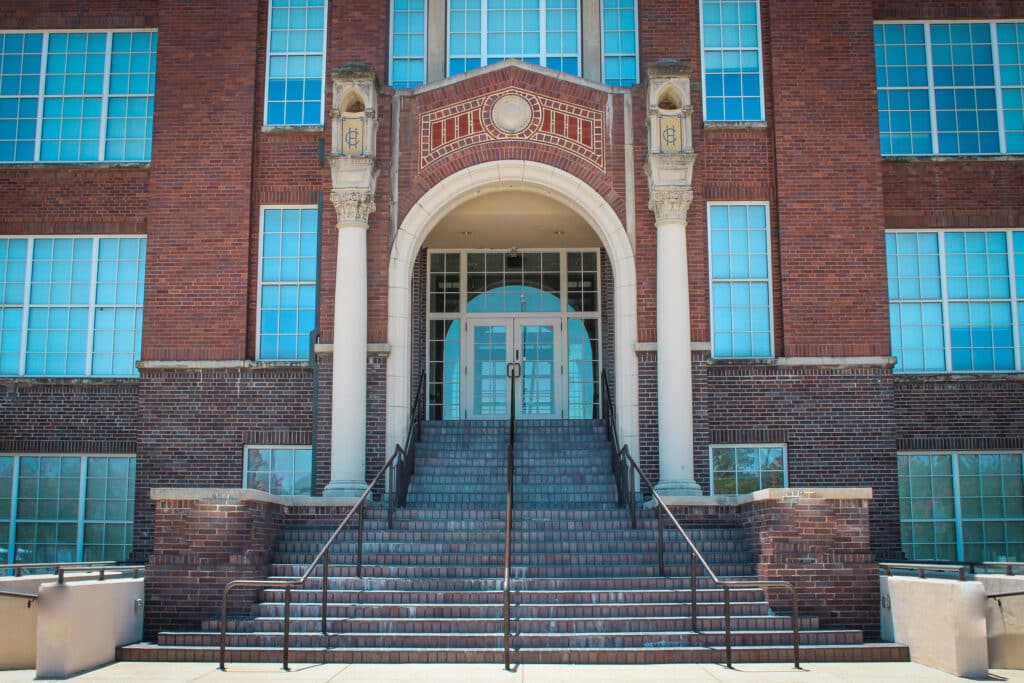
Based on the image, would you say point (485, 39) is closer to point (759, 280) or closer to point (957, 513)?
point (759, 280)

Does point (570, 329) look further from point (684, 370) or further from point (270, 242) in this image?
point (270, 242)

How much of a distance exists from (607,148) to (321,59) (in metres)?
5.13

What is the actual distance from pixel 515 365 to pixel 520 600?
839cm

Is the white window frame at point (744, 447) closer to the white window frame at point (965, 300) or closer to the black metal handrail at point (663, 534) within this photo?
the black metal handrail at point (663, 534)

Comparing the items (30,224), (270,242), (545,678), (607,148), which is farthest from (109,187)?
(545,678)

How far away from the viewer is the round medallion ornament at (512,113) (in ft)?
59.3

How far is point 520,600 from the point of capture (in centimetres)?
1293

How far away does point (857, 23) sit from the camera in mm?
18641

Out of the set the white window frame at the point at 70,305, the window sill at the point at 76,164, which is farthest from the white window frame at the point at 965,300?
the white window frame at the point at 70,305

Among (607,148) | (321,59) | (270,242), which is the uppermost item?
(321,59)

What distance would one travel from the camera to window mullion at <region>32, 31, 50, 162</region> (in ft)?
63.8

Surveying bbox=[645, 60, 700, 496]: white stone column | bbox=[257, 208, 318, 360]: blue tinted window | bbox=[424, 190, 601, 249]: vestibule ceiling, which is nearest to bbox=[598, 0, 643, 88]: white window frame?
bbox=[645, 60, 700, 496]: white stone column

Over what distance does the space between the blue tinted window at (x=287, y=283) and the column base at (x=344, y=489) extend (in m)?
2.42

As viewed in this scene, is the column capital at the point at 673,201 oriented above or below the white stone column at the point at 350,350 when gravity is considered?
above
